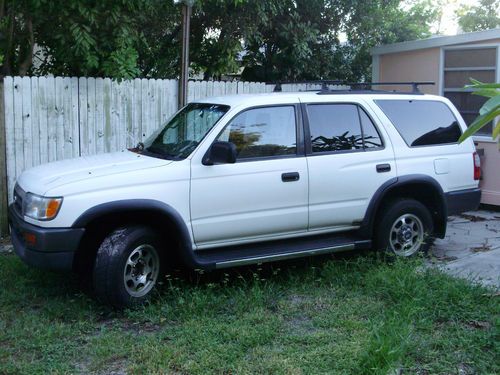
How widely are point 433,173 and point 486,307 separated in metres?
1.89

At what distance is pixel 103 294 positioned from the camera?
5.23 m

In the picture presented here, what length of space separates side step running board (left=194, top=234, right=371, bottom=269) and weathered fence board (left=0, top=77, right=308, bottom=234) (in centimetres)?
326

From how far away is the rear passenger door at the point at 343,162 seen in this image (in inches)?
243

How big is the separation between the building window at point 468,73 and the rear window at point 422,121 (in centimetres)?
298

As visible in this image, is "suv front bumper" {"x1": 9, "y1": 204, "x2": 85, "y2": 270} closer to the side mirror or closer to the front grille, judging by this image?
the front grille

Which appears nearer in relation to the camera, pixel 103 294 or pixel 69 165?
pixel 103 294

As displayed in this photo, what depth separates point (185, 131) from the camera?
6.17 meters

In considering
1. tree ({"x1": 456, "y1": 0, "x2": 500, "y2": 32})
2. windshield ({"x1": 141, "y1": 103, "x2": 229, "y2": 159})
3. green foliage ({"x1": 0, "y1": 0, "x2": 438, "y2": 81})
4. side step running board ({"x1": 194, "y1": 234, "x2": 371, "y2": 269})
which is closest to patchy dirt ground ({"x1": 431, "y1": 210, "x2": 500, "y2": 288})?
side step running board ({"x1": 194, "y1": 234, "x2": 371, "y2": 269})

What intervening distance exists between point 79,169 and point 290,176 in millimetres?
1895

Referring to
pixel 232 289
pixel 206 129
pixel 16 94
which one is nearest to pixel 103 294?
pixel 232 289

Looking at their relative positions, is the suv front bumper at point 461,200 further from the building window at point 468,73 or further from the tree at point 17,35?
Answer: the tree at point 17,35

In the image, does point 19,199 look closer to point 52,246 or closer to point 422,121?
point 52,246

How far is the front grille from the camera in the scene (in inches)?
217

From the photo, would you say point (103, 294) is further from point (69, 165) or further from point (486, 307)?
point (486, 307)
